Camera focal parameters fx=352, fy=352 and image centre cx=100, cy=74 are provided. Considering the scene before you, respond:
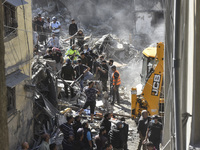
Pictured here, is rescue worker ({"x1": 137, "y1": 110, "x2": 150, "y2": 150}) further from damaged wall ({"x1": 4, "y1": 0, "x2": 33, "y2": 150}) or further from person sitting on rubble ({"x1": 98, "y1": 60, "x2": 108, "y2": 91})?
person sitting on rubble ({"x1": 98, "y1": 60, "x2": 108, "y2": 91})

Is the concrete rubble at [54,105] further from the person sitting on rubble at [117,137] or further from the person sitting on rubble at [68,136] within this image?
the person sitting on rubble at [117,137]

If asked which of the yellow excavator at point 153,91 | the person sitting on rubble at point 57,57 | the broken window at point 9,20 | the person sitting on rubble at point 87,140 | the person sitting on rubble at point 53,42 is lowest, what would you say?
the person sitting on rubble at point 87,140

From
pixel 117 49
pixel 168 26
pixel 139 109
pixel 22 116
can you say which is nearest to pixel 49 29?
Result: pixel 117 49

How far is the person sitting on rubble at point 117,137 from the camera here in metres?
8.63

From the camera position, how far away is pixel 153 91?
10875mm

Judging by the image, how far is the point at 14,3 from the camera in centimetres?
828

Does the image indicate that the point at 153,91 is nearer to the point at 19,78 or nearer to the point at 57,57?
the point at 19,78

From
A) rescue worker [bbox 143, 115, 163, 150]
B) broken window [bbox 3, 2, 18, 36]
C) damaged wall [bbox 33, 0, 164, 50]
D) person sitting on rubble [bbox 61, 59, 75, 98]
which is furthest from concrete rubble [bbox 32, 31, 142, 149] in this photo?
damaged wall [bbox 33, 0, 164, 50]

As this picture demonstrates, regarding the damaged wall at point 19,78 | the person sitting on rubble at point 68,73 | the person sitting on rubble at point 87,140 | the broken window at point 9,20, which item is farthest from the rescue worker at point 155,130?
the person sitting on rubble at point 68,73

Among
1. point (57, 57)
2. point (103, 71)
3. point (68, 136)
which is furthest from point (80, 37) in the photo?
point (68, 136)

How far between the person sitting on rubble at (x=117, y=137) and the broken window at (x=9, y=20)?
3.41 meters

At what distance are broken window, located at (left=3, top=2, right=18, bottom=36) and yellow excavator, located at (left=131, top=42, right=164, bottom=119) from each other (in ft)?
13.4

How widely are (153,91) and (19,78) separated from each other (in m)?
4.35

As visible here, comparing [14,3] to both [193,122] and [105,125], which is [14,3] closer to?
[105,125]
